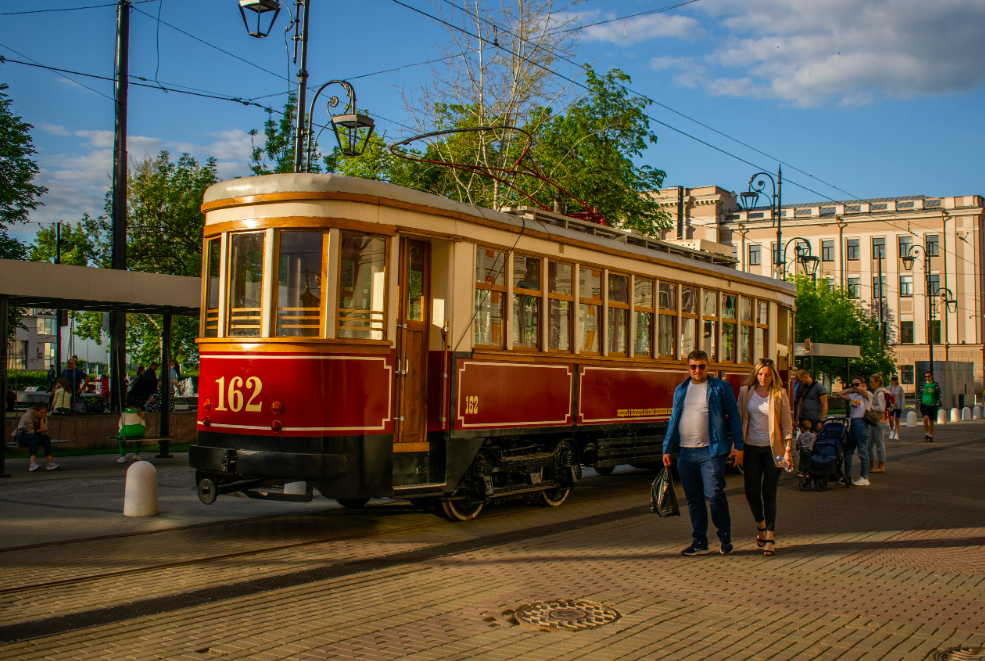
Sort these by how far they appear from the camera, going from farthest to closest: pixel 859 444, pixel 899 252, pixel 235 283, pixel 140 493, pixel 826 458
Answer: pixel 899 252 < pixel 859 444 < pixel 826 458 < pixel 140 493 < pixel 235 283

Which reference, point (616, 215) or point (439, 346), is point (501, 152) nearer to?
point (616, 215)

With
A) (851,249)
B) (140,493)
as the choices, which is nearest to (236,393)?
(140,493)

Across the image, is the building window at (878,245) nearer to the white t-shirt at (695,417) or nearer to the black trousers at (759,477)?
the black trousers at (759,477)

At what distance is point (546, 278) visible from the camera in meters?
10.5

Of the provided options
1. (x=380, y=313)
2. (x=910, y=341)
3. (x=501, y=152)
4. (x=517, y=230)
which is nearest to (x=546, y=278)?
(x=517, y=230)

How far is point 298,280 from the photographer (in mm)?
8312

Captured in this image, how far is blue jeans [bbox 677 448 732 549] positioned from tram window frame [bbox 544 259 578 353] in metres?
2.98

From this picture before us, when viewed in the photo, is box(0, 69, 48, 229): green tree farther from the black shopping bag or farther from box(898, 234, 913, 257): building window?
box(898, 234, 913, 257): building window

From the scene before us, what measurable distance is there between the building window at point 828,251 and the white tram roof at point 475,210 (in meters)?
60.5

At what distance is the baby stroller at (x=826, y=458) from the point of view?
41.7ft

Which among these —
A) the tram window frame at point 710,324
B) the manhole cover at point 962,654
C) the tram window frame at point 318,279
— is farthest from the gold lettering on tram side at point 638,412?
the manhole cover at point 962,654

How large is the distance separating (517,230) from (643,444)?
4.11 meters

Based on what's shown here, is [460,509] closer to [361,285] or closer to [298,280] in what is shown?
[361,285]

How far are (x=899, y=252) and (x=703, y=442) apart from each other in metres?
68.0
